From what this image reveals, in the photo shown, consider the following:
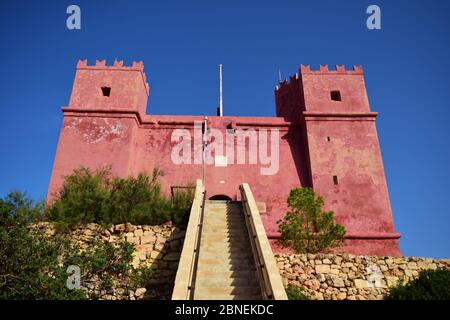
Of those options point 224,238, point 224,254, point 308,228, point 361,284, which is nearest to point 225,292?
point 224,254

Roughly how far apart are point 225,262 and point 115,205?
5954 millimetres

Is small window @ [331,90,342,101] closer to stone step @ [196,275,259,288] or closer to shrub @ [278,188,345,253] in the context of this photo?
shrub @ [278,188,345,253]

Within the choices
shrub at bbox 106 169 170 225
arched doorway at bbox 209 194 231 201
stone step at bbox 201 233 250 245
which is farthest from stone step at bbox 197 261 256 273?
arched doorway at bbox 209 194 231 201

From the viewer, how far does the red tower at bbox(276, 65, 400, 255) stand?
1645 cm

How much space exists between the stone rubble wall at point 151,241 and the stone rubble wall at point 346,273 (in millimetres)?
3277

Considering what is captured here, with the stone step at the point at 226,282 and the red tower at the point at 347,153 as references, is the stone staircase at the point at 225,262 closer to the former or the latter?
the stone step at the point at 226,282

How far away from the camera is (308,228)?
13078 mm

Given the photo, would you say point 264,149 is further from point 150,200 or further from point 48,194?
point 48,194

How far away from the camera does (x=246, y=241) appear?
9586 mm

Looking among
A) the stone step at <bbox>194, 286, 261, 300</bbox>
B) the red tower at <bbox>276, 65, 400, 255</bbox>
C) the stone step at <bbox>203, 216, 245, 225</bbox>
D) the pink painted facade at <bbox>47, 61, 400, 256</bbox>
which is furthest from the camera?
the pink painted facade at <bbox>47, 61, 400, 256</bbox>

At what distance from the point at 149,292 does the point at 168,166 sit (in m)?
9.39

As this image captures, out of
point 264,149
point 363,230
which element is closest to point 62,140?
point 264,149

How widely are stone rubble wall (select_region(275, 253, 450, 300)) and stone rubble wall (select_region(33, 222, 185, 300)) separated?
3.28 m

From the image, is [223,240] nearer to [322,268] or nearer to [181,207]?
[322,268]
